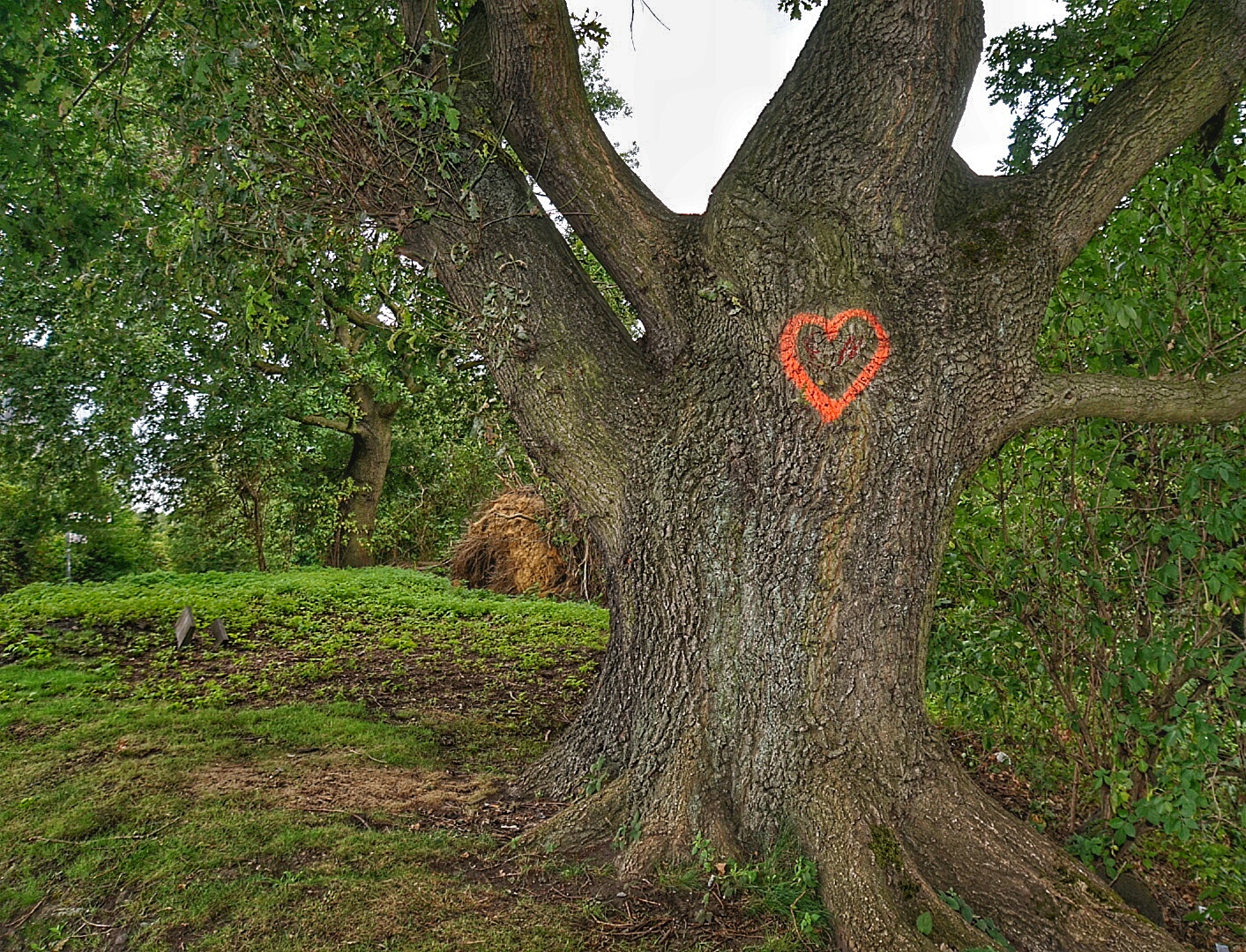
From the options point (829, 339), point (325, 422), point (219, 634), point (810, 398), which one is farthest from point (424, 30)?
point (325, 422)

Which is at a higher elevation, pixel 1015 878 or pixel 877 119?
pixel 877 119

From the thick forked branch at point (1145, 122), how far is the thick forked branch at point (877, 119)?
0.53 metres

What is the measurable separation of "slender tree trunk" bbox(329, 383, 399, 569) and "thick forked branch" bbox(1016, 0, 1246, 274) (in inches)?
460

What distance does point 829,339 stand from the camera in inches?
121

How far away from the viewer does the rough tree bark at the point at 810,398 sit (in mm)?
2961

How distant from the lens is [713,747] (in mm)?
3084

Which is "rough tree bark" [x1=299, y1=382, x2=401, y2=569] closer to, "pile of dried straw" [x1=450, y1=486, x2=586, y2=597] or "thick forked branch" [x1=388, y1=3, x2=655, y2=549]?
"pile of dried straw" [x1=450, y1=486, x2=586, y2=597]

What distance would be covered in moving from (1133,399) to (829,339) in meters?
1.22

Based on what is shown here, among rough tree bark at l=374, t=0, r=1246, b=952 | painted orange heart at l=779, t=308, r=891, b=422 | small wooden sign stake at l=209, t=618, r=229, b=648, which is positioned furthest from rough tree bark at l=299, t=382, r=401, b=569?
painted orange heart at l=779, t=308, r=891, b=422

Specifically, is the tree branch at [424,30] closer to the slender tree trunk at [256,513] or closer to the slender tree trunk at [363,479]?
the slender tree trunk at [256,513]

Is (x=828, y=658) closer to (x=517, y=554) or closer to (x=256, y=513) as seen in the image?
(x=517, y=554)

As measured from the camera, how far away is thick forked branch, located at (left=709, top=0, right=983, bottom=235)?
3.20 m

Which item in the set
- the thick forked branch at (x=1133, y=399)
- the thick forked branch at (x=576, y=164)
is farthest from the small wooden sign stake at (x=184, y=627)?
the thick forked branch at (x=1133, y=399)

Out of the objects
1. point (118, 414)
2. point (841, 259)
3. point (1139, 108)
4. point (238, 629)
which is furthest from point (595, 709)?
point (118, 414)
